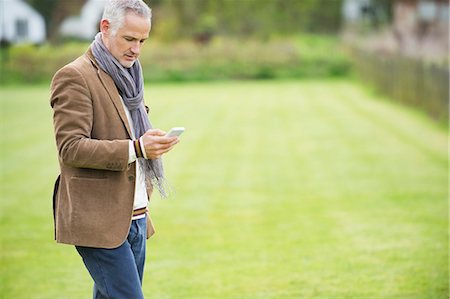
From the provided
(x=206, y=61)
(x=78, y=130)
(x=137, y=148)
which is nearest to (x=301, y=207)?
(x=137, y=148)

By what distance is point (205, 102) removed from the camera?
23.7 m

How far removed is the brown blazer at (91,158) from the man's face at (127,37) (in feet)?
0.33

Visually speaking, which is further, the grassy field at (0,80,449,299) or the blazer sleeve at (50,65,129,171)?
the grassy field at (0,80,449,299)

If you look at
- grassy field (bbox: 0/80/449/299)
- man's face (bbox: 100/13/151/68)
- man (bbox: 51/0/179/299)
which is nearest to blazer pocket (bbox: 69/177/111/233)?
man (bbox: 51/0/179/299)

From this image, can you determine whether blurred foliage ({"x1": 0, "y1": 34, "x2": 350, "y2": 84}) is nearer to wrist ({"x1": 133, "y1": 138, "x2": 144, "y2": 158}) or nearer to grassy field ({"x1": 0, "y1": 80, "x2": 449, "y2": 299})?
grassy field ({"x1": 0, "y1": 80, "x2": 449, "y2": 299})

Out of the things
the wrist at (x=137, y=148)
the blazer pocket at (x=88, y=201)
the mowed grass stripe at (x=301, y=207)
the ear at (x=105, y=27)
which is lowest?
the mowed grass stripe at (x=301, y=207)

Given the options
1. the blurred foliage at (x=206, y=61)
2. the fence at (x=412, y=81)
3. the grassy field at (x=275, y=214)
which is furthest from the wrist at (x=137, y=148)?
the blurred foliage at (x=206, y=61)

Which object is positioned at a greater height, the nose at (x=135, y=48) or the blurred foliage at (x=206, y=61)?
the nose at (x=135, y=48)

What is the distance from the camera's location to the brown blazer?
3.39 m

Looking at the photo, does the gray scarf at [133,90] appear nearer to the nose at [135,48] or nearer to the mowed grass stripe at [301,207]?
the nose at [135,48]

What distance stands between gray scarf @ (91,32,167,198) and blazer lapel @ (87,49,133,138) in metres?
0.02

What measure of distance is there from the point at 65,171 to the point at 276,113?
16.8 m

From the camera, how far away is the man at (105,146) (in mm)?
3400

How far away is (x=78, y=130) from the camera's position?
3.38 m
